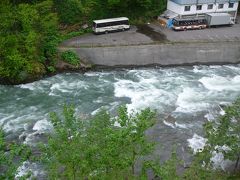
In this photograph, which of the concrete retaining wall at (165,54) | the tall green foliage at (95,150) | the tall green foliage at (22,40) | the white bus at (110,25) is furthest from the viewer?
the white bus at (110,25)

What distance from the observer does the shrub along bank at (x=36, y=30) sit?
109 ft

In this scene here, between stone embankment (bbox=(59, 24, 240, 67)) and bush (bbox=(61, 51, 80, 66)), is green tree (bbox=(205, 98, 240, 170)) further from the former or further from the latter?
bush (bbox=(61, 51, 80, 66))

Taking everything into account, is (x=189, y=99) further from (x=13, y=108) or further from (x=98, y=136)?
(x=98, y=136)

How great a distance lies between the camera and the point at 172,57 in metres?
38.3

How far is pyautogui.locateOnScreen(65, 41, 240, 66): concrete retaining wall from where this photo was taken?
1448 inches

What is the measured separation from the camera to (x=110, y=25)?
40062mm

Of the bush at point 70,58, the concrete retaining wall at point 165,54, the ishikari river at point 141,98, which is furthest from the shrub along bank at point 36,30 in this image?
the concrete retaining wall at point 165,54

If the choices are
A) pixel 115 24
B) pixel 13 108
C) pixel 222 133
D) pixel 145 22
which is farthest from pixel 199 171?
pixel 145 22

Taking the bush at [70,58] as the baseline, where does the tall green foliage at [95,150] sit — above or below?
above

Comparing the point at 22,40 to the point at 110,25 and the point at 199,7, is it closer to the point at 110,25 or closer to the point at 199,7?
the point at 110,25

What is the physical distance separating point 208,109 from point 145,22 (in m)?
16.5

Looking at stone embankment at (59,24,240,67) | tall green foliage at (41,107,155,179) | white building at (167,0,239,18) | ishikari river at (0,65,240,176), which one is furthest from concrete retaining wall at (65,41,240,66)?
tall green foliage at (41,107,155,179)

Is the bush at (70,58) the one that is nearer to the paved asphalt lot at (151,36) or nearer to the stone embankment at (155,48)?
the stone embankment at (155,48)

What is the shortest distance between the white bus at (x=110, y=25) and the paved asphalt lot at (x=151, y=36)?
0.53 m
